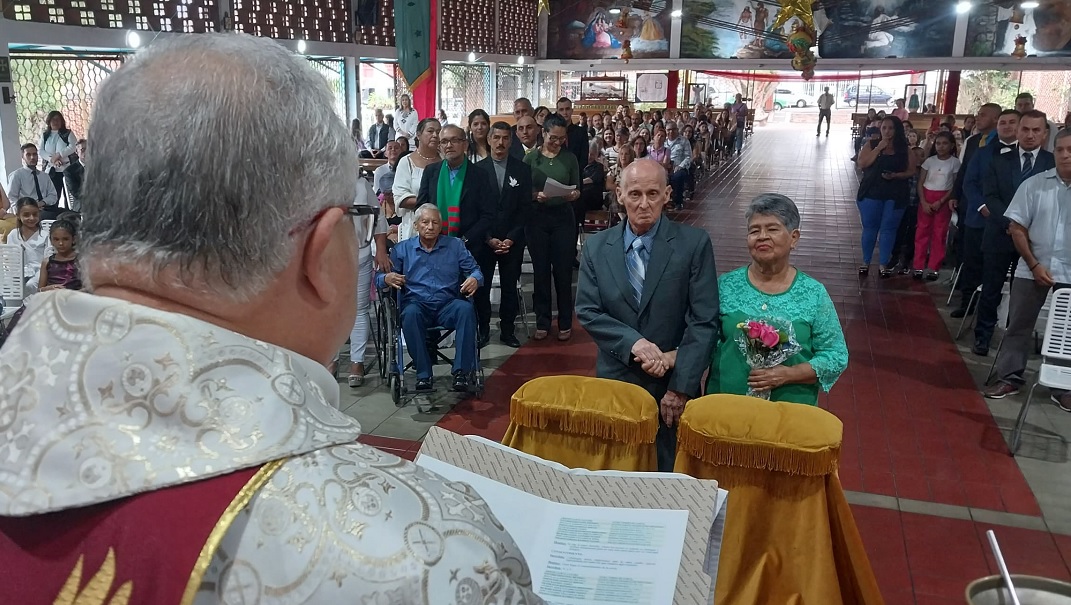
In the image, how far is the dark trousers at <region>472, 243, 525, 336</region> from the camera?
5.39 m

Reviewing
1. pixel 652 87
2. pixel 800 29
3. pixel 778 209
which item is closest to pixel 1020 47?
pixel 652 87

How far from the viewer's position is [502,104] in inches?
846

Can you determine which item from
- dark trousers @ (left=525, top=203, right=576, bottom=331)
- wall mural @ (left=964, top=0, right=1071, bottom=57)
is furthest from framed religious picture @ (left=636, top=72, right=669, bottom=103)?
dark trousers @ (left=525, top=203, right=576, bottom=331)

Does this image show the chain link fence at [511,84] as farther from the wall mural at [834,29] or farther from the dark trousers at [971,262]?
the dark trousers at [971,262]

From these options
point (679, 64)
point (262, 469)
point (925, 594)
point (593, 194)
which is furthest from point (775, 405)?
point (679, 64)

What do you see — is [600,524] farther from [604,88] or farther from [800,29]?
[604,88]

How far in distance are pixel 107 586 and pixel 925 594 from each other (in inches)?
115

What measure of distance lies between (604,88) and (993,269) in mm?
17330

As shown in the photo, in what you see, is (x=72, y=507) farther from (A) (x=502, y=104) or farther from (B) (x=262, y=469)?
(A) (x=502, y=104)

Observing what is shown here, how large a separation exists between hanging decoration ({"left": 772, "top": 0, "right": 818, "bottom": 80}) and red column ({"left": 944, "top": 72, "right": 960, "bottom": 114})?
8496 millimetres

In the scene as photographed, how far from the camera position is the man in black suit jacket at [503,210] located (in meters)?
5.41

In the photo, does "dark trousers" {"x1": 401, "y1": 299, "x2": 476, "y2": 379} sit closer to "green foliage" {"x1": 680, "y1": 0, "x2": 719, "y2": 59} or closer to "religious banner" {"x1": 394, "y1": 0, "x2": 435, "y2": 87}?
"religious banner" {"x1": 394, "y1": 0, "x2": 435, "y2": 87}

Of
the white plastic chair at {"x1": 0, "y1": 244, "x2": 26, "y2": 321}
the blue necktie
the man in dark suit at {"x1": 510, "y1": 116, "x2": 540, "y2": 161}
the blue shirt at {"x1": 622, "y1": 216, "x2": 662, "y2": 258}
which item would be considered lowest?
the white plastic chair at {"x1": 0, "y1": 244, "x2": 26, "y2": 321}

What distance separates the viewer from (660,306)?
2.95 metres
